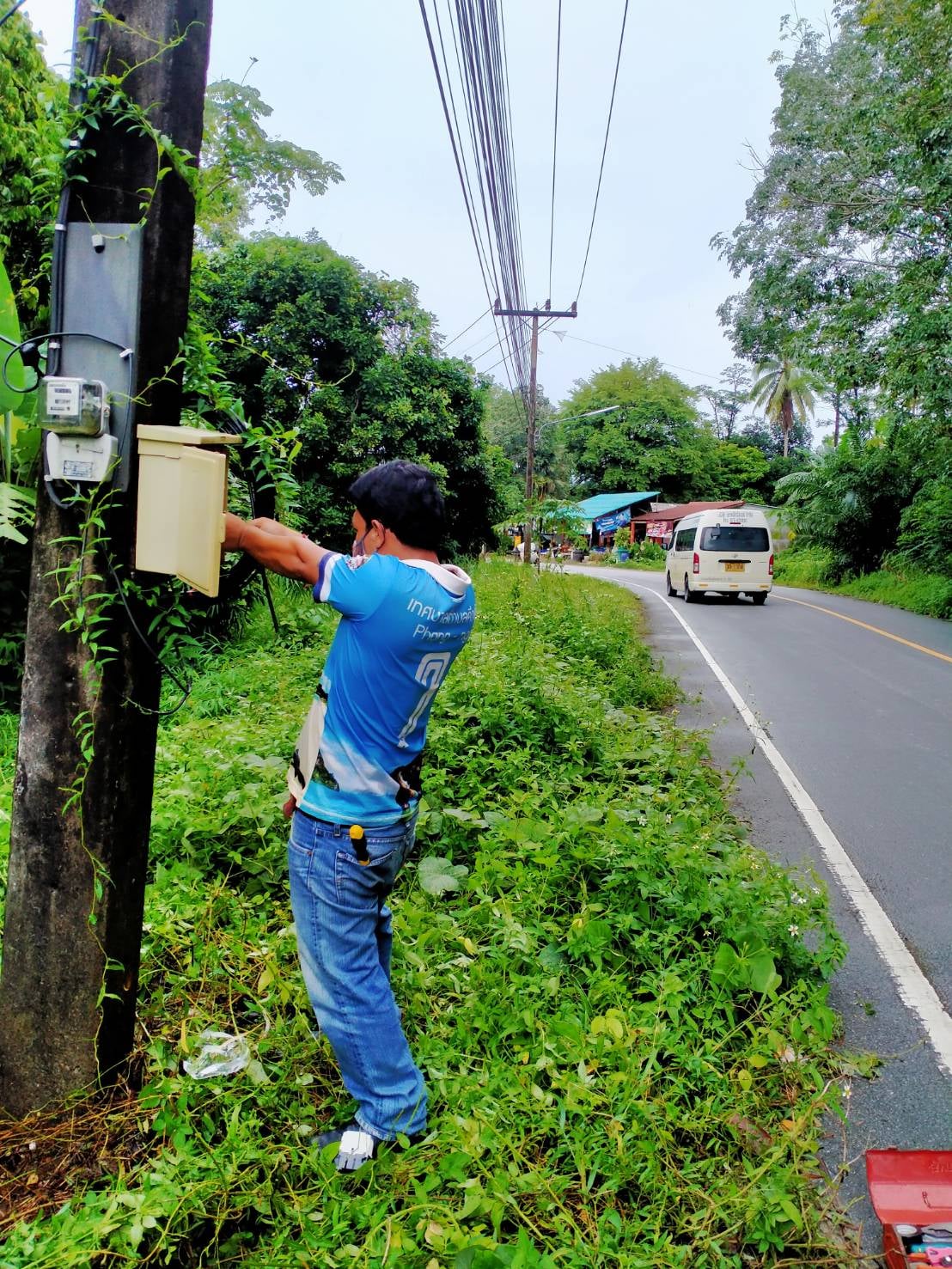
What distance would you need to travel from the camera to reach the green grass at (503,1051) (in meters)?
2.06

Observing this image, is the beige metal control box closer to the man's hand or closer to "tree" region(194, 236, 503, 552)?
the man's hand

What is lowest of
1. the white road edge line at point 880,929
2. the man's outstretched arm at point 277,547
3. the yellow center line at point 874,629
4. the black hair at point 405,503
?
the white road edge line at point 880,929

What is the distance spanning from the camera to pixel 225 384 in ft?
7.48

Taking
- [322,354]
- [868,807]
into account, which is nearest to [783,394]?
[322,354]

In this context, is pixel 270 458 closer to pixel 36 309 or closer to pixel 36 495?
pixel 36 495

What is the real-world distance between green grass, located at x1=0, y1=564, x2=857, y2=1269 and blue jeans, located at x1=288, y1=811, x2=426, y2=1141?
17 cm

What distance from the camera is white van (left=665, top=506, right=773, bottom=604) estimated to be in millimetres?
18656

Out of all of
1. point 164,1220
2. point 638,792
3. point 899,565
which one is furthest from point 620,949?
point 899,565

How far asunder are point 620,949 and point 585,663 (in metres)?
5.05

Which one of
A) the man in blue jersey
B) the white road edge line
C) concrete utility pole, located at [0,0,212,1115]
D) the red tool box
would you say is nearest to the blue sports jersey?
the man in blue jersey

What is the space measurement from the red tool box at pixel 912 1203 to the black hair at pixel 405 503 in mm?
2086

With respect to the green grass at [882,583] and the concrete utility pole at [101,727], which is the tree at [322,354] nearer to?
the concrete utility pole at [101,727]

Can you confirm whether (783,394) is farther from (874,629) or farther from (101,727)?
(101,727)

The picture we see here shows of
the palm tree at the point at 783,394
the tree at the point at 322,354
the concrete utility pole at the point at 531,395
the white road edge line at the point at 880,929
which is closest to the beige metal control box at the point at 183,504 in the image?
the white road edge line at the point at 880,929
